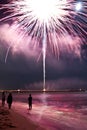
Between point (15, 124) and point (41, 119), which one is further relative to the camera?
point (41, 119)

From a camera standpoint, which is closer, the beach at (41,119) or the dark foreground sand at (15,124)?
the dark foreground sand at (15,124)

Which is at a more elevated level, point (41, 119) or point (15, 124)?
point (15, 124)

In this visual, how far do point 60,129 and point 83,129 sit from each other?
1.82m

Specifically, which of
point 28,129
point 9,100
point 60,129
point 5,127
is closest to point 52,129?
point 60,129

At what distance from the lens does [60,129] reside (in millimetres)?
25781

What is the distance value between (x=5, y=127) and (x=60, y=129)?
6546 mm

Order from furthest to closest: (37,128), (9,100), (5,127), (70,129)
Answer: (9,100), (70,129), (37,128), (5,127)

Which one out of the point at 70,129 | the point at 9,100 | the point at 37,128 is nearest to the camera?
the point at 37,128

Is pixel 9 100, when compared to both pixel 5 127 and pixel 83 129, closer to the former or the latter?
pixel 83 129

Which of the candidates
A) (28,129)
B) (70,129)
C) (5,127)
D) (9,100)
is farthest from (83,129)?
(9,100)

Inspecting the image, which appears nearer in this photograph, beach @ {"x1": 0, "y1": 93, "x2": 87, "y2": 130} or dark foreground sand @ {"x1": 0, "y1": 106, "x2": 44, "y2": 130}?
dark foreground sand @ {"x1": 0, "y1": 106, "x2": 44, "y2": 130}

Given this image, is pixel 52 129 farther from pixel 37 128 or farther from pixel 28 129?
pixel 28 129

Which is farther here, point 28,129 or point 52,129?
point 52,129

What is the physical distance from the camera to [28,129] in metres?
21.7
